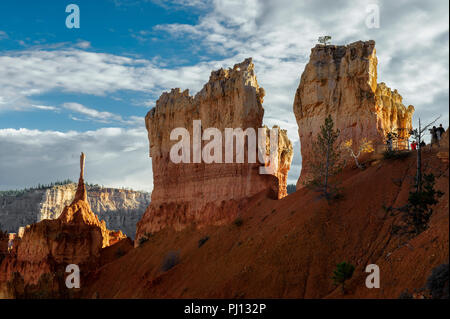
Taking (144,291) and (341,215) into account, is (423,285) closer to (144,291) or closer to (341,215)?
(341,215)

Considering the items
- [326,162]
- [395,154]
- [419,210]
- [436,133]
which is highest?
[436,133]

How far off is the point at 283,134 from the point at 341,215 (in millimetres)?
21041

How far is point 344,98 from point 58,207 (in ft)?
362

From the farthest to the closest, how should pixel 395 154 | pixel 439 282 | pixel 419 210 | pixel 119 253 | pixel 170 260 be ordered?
pixel 119 253
pixel 170 260
pixel 395 154
pixel 419 210
pixel 439 282

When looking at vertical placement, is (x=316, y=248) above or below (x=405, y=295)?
above

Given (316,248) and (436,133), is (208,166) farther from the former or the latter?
(436,133)

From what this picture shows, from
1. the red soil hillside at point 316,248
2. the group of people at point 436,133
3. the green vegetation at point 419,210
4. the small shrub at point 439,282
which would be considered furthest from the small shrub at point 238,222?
the small shrub at point 439,282

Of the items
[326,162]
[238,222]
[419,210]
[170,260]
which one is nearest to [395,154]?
[326,162]

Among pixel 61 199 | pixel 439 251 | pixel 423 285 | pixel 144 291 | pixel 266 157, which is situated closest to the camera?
pixel 423 285

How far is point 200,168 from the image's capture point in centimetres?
4841

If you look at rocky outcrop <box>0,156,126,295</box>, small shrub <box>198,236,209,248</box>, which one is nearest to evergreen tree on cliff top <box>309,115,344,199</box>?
small shrub <box>198,236,209,248</box>

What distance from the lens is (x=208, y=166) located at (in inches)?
1850

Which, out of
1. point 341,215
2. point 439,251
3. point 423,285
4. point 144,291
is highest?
point 341,215

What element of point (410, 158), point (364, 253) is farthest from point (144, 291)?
point (410, 158)
